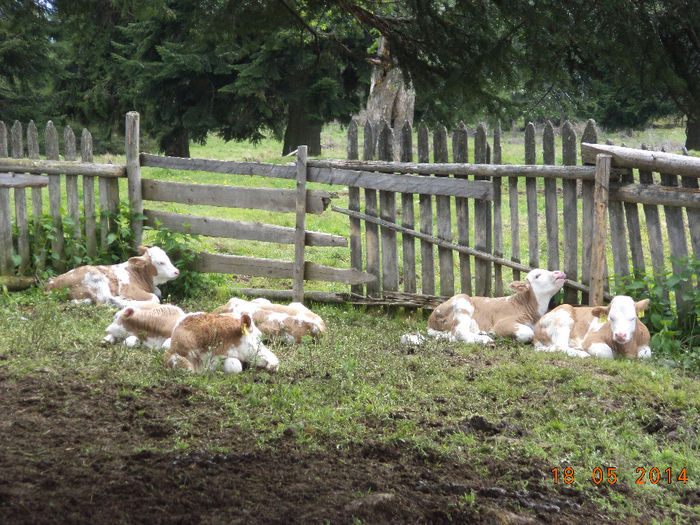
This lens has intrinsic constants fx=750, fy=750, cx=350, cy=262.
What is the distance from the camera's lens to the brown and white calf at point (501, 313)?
24.3ft

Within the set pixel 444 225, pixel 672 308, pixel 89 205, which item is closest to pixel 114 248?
pixel 89 205

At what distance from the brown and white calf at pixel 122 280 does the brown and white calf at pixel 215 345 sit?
2.32 meters

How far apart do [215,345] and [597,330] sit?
3.43 metres

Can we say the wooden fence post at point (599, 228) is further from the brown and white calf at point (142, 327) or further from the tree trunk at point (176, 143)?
the tree trunk at point (176, 143)

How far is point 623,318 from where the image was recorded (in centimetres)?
655

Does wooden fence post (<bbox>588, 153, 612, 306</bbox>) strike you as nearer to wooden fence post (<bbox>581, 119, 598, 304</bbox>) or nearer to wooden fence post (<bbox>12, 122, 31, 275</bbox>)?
wooden fence post (<bbox>581, 119, 598, 304</bbox>)

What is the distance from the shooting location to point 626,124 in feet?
84.2

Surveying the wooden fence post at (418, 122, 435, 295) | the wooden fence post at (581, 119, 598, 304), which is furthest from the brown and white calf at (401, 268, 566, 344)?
the wooden fence post at (418, 122, 435, 295)

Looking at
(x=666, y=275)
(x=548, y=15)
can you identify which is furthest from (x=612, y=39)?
(x=666, y=275)

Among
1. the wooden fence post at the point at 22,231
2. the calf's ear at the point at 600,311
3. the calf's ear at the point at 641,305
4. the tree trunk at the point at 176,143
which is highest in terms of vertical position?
the tree trunk at the point at 176,143

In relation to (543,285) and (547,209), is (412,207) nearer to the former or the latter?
(547,209)
